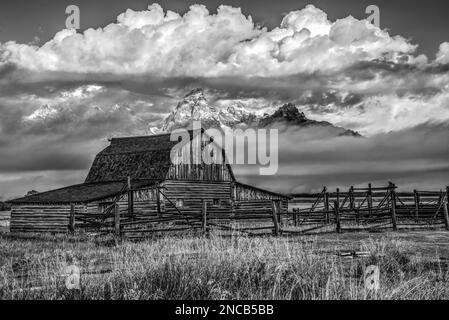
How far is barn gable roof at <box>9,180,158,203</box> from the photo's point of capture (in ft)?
109

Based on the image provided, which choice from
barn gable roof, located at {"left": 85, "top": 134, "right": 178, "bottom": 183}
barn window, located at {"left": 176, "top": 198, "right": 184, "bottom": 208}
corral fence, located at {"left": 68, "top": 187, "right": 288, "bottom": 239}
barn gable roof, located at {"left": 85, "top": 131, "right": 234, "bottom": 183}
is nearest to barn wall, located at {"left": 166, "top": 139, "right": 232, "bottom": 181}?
barn gable roof, located at {"left": 85, "top": 131, "right": 234, "bottom": 183}

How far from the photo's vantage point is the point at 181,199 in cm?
3791

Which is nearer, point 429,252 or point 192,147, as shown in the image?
point 429,252

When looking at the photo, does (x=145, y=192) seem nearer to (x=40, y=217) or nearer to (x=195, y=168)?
(x=195, y=168)

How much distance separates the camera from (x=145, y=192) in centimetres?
3544

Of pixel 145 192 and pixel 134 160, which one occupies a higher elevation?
pixel 134 160

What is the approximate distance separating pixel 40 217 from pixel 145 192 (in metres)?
7.11

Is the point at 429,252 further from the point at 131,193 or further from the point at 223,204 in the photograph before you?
the point at 223,204

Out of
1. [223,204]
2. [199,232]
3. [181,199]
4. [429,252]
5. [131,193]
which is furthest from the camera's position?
[223,204]

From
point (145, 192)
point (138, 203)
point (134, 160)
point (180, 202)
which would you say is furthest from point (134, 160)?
point (138, 203)

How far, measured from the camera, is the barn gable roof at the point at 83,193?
3338cm
